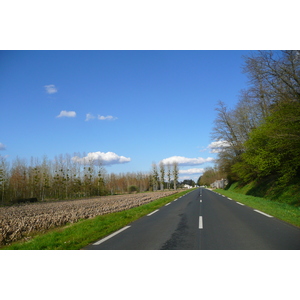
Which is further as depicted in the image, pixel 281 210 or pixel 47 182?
pixel 47 182

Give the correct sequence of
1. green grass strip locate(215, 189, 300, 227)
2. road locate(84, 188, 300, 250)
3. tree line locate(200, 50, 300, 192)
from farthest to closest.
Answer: tree line locate(200, 50, 300, 192) → green grass strip locate(215, 189, 300, 227) → road locate(84, 188, 300, 250)

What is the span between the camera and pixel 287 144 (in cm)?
1759

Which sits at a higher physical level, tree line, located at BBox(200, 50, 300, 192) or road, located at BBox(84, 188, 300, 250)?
tree line, located at BBox(200, 50, 300, 192)

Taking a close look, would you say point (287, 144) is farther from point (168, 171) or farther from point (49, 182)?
point (168, 171)

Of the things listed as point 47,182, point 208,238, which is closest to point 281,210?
point 208,238

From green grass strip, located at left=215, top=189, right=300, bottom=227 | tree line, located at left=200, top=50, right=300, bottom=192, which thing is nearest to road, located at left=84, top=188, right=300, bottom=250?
green grass strip, located at left=215, top=189, right=300, bottom=227

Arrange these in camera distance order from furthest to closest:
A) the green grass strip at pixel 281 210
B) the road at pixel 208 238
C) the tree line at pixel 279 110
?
the tree line at pixel 279 110, the green grass strip at pixel 281 210, the road at pixel 208 238

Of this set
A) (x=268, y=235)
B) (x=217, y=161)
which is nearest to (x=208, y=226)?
(x=268, y=235)

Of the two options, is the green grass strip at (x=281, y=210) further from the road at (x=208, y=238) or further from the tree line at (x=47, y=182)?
the tree line at (x=47, y=182)

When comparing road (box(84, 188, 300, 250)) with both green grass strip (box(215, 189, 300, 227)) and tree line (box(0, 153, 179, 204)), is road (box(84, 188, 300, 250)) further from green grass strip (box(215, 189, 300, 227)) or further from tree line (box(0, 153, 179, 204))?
tree line (box(0, 153, 179, 204))

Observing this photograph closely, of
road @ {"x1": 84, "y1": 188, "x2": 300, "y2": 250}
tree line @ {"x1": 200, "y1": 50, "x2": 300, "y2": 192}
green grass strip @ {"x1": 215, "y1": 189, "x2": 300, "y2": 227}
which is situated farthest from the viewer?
tree line @ {"x1": 200, "y1": 50, "x2": 300, "y2": 192}

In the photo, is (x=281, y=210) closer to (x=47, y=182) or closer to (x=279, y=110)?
(x=279, y=110)

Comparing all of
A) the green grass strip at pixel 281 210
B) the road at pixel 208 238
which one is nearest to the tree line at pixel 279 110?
the green grass strip at pixel 281 210
